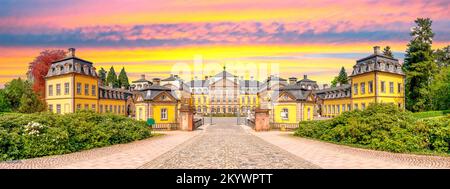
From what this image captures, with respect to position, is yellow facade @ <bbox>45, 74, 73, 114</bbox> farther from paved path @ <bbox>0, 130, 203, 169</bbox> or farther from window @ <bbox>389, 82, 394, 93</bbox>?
window @ <bbox>389, 82, 394, 93</bbox>

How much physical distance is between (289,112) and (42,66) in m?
31.6

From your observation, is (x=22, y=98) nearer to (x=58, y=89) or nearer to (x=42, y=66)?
(x=58, y=89)

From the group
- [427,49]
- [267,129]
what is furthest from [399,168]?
[427,49]

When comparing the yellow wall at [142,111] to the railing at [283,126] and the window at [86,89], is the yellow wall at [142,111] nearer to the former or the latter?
the window at [86,89]

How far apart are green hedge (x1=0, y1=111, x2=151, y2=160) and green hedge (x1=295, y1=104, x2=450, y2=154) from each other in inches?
416

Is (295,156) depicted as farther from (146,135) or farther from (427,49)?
(427,49)

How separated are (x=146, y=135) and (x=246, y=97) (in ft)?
250

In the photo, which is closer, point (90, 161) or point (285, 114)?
point (90, 161)

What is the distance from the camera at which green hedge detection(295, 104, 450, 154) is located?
42.2ft

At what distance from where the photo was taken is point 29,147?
11.5m

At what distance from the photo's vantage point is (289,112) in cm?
3080

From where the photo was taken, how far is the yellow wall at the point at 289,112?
30.6 meters

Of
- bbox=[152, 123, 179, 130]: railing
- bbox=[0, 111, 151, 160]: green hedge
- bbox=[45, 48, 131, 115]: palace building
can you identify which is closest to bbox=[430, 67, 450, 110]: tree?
bbox=[152, 123, 179, 130]: railing

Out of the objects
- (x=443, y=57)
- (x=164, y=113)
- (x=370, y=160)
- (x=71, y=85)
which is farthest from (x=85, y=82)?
(x=443, y=57)
